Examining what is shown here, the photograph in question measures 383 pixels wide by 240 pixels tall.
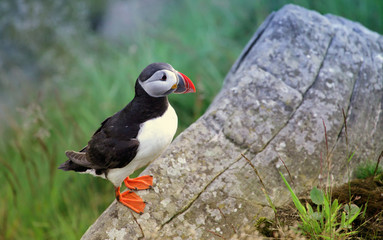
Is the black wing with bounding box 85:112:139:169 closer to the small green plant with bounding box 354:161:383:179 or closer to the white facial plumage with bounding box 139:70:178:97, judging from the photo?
the white facial plumage with bounding box 139:70:178:97

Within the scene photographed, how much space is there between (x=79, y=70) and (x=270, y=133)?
469 centimetres

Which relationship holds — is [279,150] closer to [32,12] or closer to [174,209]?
[174,209]

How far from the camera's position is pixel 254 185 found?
2.83 metres

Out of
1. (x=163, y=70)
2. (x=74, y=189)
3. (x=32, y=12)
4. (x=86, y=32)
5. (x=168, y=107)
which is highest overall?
(x=163, y=70)

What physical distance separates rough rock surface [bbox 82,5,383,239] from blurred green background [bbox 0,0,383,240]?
985mm

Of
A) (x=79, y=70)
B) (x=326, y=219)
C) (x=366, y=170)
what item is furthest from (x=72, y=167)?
(x=79, y=70)

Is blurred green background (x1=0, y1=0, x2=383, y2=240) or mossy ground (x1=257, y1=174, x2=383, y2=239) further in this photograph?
blurred green background (x1=0, y1=0, x2=383, y2=240)

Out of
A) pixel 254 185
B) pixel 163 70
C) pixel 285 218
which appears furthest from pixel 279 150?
pixel 163 70

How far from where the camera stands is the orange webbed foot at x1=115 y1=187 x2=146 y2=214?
8.63 ft

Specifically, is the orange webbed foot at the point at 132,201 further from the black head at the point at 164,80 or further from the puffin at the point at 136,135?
the black head at the point at 164,80

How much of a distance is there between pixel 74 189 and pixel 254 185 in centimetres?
232

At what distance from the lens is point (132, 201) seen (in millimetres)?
2660

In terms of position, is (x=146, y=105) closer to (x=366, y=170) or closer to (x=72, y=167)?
(x=72, y=167)

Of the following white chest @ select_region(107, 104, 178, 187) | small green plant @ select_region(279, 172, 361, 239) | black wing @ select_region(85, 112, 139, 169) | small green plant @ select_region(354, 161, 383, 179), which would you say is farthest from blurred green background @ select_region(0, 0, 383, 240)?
small green plant @ select_region(279, 172, 361, 239)
